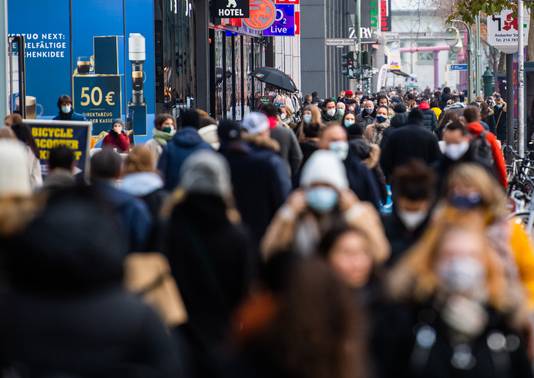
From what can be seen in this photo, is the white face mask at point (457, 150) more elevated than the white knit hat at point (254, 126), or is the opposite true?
the white knit hat at point (254, 126)

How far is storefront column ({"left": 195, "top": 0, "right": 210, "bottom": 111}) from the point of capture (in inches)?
1261

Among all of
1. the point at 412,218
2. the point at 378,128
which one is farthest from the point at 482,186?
the point at 378,128

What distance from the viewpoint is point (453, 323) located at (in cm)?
538

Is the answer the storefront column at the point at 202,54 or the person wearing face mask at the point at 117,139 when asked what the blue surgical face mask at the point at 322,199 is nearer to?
the person wearing face mask at the point at 117,139

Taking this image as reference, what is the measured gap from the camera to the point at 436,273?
5.52m

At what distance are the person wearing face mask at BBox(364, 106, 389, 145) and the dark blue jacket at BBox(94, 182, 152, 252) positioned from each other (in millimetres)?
13294

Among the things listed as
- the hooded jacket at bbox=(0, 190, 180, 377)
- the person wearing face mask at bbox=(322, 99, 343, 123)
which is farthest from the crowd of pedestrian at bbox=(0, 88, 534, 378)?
the person wearing face mask at bbox=(322, 99, 343, 123)

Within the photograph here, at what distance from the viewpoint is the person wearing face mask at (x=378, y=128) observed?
897 inches

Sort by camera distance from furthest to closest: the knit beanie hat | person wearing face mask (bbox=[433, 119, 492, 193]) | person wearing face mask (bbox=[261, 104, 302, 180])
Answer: person wearing face mask (bbox=[261, 104, 302, 180]) < person wearing face mask (bbox=[433, 119, 492, 193]) < the knit beanie hat

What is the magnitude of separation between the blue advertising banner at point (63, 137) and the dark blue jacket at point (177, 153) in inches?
80.5

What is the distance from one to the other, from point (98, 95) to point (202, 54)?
39.4 ft

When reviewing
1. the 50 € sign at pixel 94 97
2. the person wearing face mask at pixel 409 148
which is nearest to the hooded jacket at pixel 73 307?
the person wearing face mask at pixel 409 148

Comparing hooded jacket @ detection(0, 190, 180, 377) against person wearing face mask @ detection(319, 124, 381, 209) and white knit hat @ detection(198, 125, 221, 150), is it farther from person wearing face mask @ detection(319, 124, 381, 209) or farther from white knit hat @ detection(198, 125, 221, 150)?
white knit hat @ detection(198, 125, 221, 150)

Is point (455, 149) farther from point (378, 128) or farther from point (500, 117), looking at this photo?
point (500, 117)
